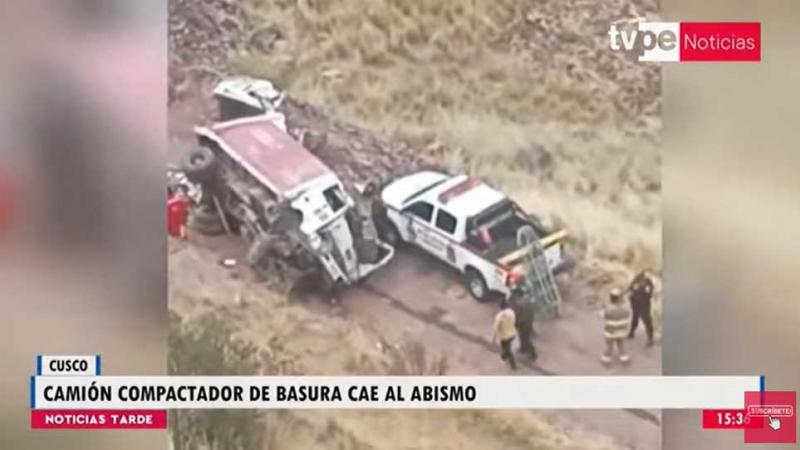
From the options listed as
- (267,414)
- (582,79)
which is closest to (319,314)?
(267,414)

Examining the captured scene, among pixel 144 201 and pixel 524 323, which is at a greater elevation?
pixel 144 201

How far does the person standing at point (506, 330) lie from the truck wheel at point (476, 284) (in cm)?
2

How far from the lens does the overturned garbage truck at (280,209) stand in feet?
2.90

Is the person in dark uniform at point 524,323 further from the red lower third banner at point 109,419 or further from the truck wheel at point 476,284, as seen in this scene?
the red lower third banner at point 109,419

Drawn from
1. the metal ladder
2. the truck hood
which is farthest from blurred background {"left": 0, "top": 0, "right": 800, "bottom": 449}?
the truck hood

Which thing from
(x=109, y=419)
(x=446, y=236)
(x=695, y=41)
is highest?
(x=695, y=41)

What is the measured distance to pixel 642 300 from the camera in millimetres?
878

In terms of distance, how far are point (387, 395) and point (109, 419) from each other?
10.7 inches

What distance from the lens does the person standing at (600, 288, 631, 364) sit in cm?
88

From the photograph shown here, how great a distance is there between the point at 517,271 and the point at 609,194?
0.12 meters

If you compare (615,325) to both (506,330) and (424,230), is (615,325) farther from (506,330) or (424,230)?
(424,230)

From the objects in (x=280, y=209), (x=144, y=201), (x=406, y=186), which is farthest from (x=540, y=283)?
(x=144, y=201)

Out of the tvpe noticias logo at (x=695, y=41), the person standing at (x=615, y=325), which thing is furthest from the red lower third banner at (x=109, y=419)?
the tvpe noticias logo at (x=695, y=41)

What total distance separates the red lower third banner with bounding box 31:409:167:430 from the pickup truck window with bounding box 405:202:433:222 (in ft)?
1.02
